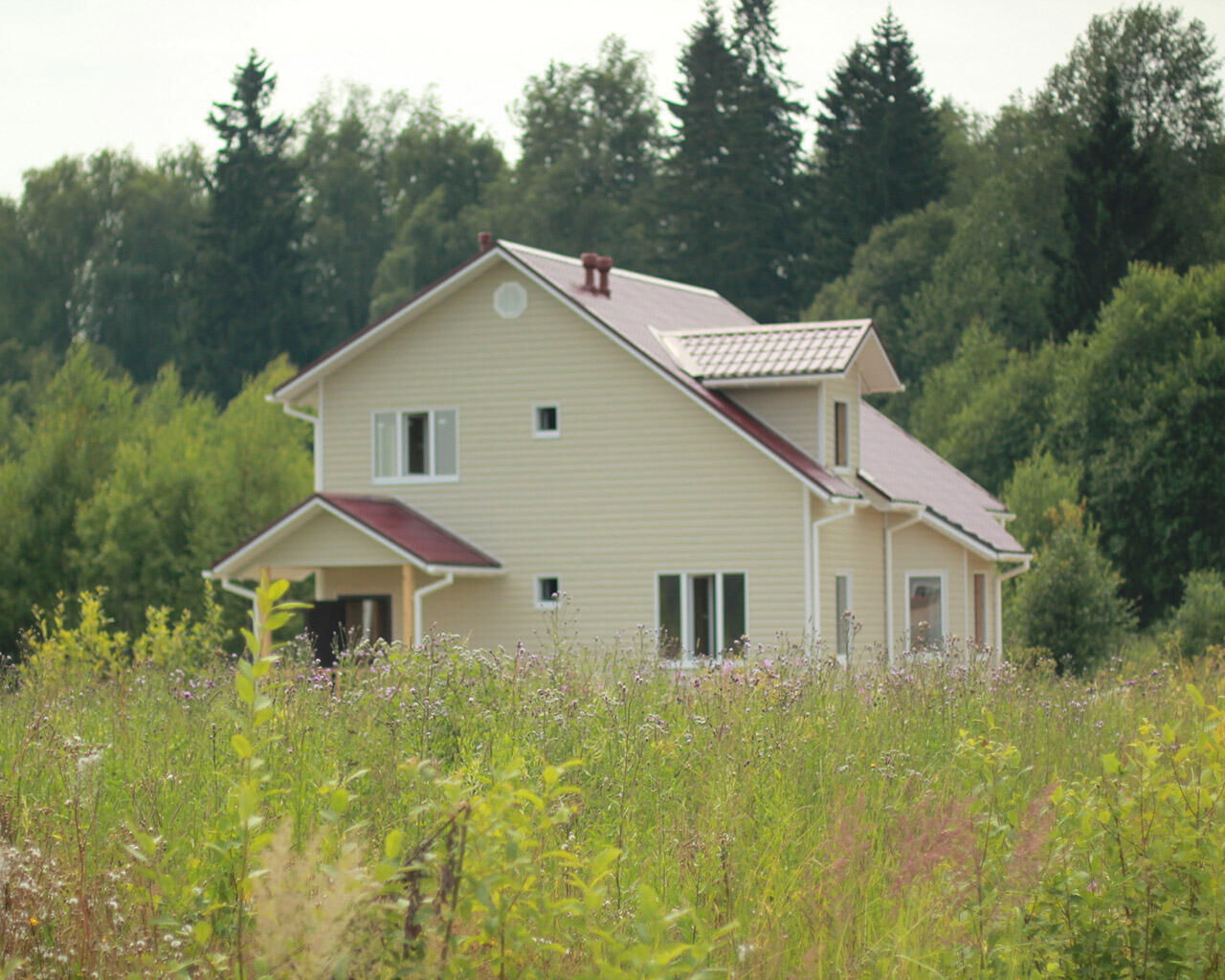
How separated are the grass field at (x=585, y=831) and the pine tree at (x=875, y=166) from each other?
5124cm

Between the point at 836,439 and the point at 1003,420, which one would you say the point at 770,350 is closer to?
the point at 836,439

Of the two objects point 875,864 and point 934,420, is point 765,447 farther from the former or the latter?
point 934,420

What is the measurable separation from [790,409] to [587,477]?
3.46m

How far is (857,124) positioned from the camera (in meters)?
61.6

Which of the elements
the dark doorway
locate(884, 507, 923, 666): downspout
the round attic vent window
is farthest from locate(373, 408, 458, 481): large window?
locate(884, 507, 923, 666): downspout

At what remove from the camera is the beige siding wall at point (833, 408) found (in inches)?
1019

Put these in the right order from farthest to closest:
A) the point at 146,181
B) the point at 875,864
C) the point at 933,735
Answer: the point at 146,181
the point at 933,735
the point at 875,864

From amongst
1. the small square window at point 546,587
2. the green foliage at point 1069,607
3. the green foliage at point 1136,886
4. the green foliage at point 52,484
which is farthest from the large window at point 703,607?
the green foliage at point 1136,886

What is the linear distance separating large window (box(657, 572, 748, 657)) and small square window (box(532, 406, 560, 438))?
3093 millimetres

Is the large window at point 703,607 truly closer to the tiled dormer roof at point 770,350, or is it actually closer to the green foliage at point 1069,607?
the tiled dormer roof at point 770,350

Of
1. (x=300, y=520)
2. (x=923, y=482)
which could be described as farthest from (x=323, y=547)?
(x=923, y=482)

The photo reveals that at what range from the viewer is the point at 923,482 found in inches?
1224

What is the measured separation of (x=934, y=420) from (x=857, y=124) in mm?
14871

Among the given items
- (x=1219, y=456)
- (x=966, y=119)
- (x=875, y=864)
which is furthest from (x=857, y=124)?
(x=875, y=864)
